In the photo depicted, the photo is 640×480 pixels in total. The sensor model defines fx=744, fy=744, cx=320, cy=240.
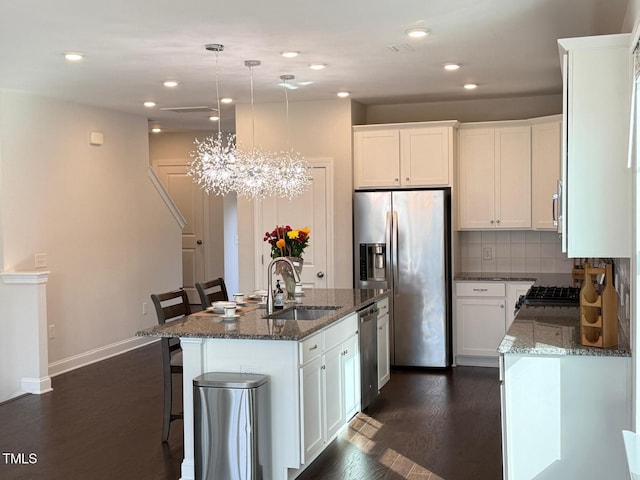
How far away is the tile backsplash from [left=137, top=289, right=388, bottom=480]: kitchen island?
340cm

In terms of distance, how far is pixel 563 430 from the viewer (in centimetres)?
356

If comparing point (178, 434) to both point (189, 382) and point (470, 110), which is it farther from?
point (470, 110)

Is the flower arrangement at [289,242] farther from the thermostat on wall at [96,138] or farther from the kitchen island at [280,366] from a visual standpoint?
the thermostat on wall at [96,138]

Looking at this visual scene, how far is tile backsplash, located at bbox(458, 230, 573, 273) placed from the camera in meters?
7.46

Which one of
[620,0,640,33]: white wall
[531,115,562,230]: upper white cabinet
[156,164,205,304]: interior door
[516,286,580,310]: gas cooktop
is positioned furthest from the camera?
[156,164,205,304]: interior door

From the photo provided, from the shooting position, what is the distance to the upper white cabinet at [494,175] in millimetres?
7180

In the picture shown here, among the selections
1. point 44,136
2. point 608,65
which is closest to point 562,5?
point 608,65

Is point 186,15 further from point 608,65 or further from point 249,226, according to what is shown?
point 249,226

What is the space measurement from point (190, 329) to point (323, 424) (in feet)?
3.33

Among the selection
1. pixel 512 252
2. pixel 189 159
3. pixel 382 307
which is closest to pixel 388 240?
pixel 382 307

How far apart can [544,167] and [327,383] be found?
358cm

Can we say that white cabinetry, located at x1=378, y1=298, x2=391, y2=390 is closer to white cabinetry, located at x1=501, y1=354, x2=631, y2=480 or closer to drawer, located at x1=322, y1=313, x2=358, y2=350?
drawer, located at x1=322, y1=313, x2=358, y2=350

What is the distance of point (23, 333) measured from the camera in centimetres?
643

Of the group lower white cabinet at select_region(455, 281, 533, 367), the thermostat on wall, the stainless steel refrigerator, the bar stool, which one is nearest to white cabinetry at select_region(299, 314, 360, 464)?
the bar stool
